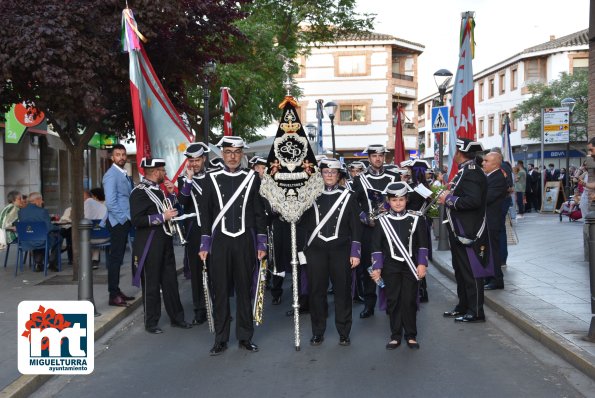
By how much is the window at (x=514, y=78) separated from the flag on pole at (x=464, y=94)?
146ft

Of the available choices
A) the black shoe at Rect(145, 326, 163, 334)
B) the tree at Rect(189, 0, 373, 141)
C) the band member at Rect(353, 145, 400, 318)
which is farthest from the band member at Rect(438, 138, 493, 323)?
the tree at Rect(189, 0, 373, 141)

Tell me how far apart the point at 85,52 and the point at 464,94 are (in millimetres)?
5785

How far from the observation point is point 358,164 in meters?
11.2

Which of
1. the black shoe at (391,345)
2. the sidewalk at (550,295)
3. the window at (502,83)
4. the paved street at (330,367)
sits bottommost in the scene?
the paved street at (330,367)

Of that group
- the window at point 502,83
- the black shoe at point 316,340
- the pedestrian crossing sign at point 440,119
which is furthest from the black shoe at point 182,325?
the window at point 502,83

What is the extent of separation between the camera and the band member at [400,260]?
277 inches

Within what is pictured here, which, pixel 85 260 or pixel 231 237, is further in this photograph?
pixel 85 260

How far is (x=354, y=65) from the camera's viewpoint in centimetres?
5316

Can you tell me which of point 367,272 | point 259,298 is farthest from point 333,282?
point 367,272

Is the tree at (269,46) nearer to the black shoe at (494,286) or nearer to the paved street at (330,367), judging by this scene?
the black shoe at (494,286)

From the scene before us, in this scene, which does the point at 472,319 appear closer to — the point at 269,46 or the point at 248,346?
the point at 248,346

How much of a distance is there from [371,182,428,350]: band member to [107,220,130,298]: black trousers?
348 centimetres

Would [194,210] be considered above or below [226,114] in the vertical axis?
below

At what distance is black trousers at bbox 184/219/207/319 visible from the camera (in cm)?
841
